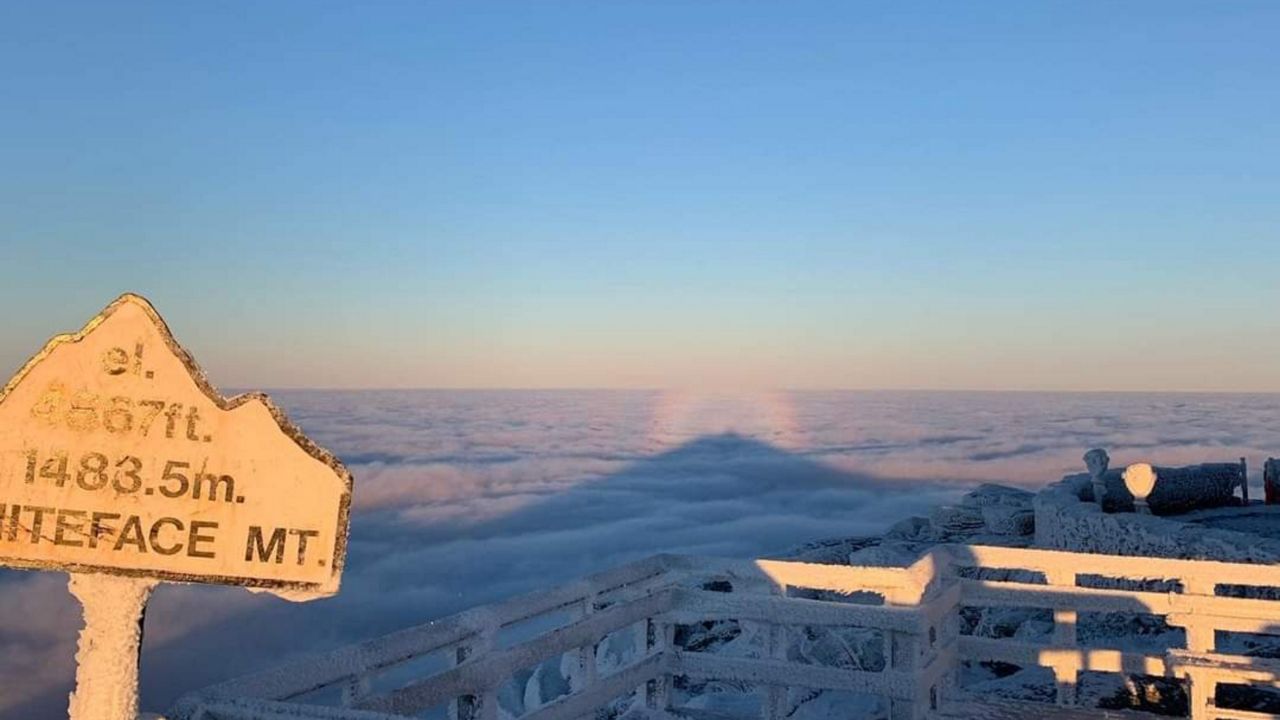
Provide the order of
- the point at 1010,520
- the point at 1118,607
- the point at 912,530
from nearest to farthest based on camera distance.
Result: the point at 1118,607 → the point at 1010,520 → the point at 912,530

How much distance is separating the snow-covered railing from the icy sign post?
1.64ft

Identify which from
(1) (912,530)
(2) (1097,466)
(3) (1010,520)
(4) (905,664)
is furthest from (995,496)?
(4) (905,664)

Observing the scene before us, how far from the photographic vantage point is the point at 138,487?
3.35 metres

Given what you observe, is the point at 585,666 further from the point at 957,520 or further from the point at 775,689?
the point at 957,520

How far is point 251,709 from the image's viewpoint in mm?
3527

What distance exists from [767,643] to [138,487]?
4.40 metres

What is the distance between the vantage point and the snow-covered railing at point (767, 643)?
14.6ft

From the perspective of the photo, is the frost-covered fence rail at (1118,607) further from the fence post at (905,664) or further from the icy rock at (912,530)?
the icy rock at (912,530)

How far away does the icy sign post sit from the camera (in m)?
3.32

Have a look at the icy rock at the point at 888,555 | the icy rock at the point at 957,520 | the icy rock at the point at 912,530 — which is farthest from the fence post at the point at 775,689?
the icy rock at the point at 912,530

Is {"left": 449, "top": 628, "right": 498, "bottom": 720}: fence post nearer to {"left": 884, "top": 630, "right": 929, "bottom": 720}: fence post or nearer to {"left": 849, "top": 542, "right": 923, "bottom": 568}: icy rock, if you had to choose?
{"left": 884, "top": 630, "right": 929, "bottom": 720}: fence post

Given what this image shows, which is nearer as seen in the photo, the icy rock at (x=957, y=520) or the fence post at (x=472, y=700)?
the fence post at (x=472, y=700)

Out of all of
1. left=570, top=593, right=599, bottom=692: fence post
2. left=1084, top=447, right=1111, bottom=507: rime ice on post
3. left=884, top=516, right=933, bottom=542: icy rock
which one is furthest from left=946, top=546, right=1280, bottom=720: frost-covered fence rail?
left=884, top=516, right=933, bottom=542: icy rock

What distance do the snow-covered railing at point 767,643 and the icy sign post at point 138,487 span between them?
1.64ft
